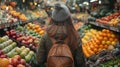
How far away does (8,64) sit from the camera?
16.0ft

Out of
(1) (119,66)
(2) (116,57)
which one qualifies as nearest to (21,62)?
(1) (119,66)

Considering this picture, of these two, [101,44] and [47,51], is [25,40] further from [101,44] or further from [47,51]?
[47,51]

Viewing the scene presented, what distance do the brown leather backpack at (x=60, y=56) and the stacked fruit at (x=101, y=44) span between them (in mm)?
3680

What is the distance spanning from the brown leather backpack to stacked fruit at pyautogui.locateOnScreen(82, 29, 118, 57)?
3680 mm

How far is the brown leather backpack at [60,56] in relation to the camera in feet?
13.1

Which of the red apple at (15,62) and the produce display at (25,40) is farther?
the produce display at (25,40)

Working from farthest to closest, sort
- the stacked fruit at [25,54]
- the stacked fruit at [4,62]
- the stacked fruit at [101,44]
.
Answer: the stacked fruit at [101,44]
the stacked fruit at [25,54]
the stacked fruit at [4,62]

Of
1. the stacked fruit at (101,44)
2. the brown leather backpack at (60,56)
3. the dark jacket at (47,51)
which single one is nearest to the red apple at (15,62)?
the dark jacket at (47,51)

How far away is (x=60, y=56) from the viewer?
4016 mm

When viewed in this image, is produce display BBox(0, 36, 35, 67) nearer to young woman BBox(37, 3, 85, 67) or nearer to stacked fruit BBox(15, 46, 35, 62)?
stacked fruit BBox(15, 46, 35, 62)

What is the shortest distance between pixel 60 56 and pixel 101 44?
4483mm

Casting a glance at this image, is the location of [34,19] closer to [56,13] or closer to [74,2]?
[74,2]

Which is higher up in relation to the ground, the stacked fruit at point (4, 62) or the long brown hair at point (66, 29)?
the long brown hair at point (66, 29)

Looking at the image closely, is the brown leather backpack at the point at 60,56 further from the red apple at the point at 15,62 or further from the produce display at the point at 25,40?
the produce display at the point at 25,40
